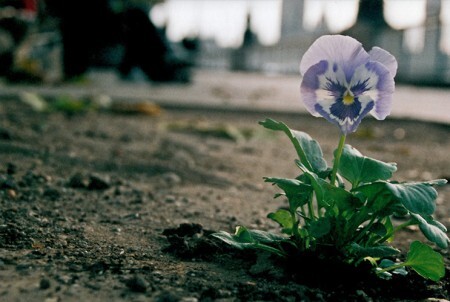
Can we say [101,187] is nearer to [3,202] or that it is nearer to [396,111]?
[3,202]

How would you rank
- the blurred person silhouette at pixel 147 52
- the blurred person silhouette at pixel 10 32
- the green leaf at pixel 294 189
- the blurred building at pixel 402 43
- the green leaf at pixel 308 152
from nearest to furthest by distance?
the green leaf at pixel 294 189
the green leaf at pixel 308 152
the blurred person silhouette at pixel 10 32
the blurred person silhouette at pixel 147 52
the blurred building at pixel 402 43

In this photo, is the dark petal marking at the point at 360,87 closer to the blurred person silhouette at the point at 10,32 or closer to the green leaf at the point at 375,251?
the green leaf at the point at 375,251

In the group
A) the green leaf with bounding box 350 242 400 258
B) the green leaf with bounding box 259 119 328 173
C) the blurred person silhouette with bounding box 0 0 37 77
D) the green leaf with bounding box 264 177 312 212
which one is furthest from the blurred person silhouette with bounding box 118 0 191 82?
the green leaf with bounding box 350 242 400 258

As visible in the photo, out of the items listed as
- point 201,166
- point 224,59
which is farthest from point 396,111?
point 224,59

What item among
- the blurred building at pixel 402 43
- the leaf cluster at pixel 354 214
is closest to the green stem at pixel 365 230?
the leaf cluster at pixel 354 214

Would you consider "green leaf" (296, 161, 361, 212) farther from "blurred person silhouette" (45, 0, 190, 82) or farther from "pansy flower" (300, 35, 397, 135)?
"blurred person silhouette" (45, 0, 190, 82)

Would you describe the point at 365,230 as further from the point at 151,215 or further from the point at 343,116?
the point at 151,215

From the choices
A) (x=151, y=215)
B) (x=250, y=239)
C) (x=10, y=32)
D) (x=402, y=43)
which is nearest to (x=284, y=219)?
(x=250, y=239)
